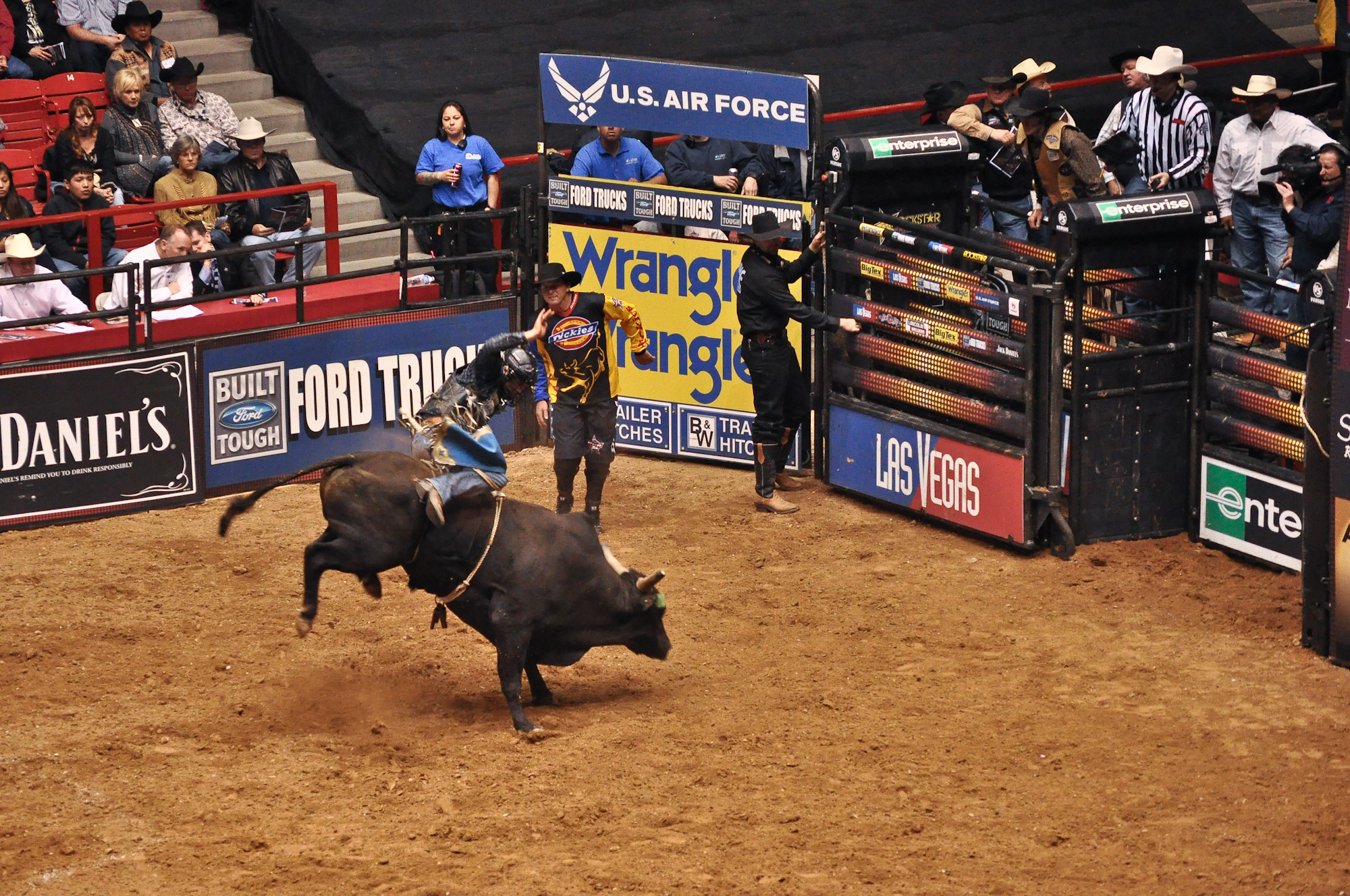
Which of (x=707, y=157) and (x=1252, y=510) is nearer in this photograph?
(x=1252, y=510)

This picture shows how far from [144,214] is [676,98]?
4.93m

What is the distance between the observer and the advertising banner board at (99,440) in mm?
11914

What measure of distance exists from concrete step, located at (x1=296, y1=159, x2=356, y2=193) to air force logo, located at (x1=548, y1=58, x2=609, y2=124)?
13.8ft

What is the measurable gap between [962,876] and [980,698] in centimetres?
207

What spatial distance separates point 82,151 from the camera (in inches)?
561

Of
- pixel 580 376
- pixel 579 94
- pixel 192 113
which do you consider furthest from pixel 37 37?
pixel 580 376

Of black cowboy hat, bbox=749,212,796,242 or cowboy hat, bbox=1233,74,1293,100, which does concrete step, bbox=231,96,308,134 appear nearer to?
black cowboy hat, bbox=749,212,796,242

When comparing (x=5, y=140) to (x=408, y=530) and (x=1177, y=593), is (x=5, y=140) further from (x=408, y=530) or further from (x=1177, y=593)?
(x=1177, y=593)

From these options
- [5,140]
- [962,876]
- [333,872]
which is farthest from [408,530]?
[5,140]

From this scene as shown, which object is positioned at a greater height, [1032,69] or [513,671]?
[1032,69]

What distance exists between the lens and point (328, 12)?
58.7 feet

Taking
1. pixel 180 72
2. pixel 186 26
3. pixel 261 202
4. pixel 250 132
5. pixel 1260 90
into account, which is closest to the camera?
pixel 1260 90

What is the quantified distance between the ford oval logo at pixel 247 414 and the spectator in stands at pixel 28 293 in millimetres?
1263

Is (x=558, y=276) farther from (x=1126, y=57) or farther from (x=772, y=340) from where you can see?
(x=1126, y=57)
